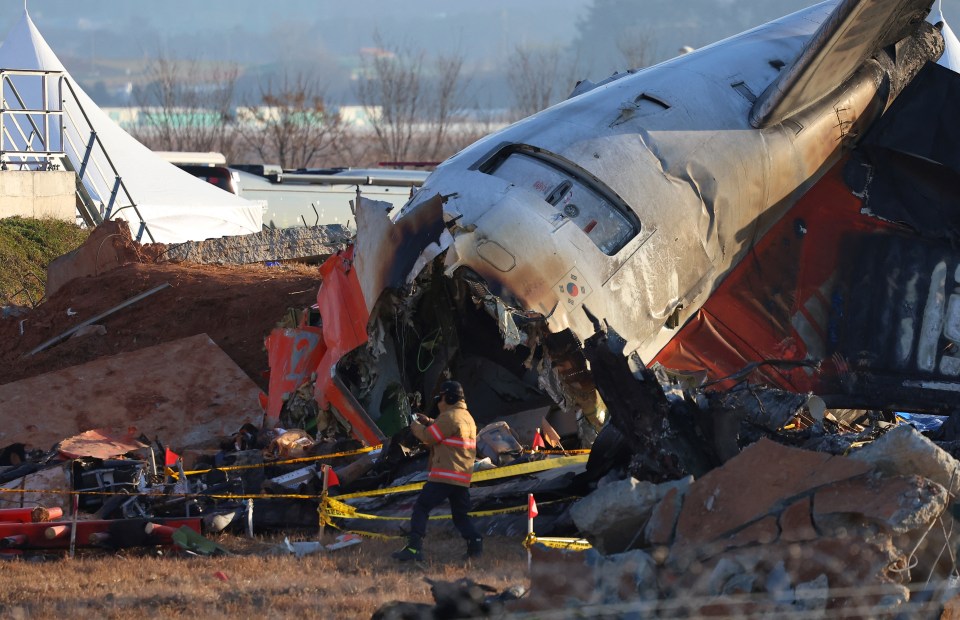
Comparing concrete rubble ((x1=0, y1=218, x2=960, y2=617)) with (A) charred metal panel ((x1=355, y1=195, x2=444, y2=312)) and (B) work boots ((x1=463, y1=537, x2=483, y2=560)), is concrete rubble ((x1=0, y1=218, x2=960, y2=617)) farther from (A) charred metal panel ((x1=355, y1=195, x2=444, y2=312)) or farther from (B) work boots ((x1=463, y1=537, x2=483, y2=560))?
(A) charred metal panel ((x1=355, y1=195, x2=444, y2=312))

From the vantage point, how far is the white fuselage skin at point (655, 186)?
1144 centimetres

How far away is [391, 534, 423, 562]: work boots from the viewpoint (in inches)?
352

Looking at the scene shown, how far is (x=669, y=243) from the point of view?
1229 cm

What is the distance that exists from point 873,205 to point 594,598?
9.11 m

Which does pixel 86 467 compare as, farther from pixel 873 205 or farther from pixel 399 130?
pixel 399 130

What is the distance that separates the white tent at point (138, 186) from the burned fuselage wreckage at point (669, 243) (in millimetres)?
15268

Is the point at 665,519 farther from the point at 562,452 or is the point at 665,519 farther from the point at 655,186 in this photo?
the point at 655,186

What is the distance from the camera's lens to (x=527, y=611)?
6434mm

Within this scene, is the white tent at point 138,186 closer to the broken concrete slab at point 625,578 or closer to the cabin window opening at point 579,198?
the cabin window opening at point 579,198

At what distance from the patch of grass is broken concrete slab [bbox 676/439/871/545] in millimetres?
18235

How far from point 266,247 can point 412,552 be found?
1351 centimetres

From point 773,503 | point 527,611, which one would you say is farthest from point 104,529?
point 773,503

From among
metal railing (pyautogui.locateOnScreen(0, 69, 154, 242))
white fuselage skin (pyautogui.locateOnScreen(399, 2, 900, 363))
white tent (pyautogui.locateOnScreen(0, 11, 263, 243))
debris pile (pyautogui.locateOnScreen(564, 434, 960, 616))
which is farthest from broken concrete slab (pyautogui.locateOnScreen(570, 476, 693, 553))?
white tent (pyautogui.locateOnScreen(0, 11, 263, 243))

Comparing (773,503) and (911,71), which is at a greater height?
(911,71)
